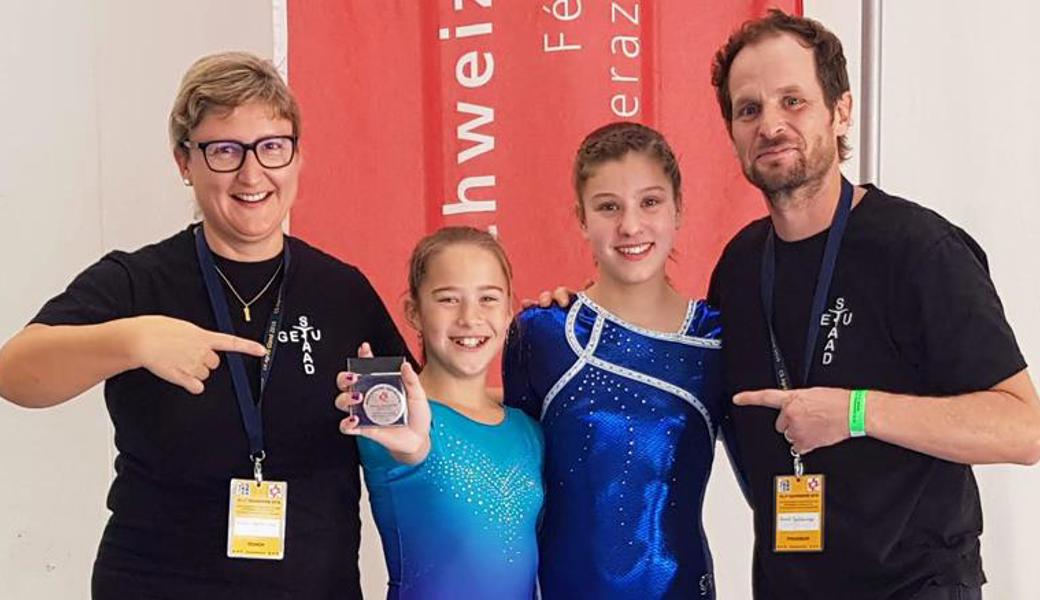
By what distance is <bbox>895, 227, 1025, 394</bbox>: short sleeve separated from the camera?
1770 mm

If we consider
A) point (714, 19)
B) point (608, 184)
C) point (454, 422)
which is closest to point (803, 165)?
point (608, 184)

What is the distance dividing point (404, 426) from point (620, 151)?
72 centimetres

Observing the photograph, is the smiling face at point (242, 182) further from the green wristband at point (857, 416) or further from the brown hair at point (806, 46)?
the green wristband at point (857, 416)

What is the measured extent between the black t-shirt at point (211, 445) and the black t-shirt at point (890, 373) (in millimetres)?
787

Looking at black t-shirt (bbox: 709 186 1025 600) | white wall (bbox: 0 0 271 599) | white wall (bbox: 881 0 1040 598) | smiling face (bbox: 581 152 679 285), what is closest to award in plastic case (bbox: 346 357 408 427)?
smiling face (bbox: 581 152 679 285)

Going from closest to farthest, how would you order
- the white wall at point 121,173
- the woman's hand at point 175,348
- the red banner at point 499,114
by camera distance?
1. the woman's hand at point 175,348
2. the red banner at point 499,114
3. the white wall at point 121,173

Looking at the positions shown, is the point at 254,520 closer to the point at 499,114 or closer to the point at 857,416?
the point at 857,416

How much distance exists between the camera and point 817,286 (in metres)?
1.94

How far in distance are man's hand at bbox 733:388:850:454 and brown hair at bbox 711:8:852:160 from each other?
0.58m

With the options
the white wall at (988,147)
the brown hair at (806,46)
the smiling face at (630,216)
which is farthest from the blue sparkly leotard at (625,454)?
the white wall at (988,147)

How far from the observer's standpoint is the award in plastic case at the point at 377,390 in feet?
5.86

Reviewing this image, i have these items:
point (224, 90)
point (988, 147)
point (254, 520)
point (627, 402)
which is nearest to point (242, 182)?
point (224, 90)

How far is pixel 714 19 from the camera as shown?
2918 millimetres

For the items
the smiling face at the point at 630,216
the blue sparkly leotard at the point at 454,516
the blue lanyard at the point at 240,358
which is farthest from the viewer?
the smiling face at the point at 630,216
